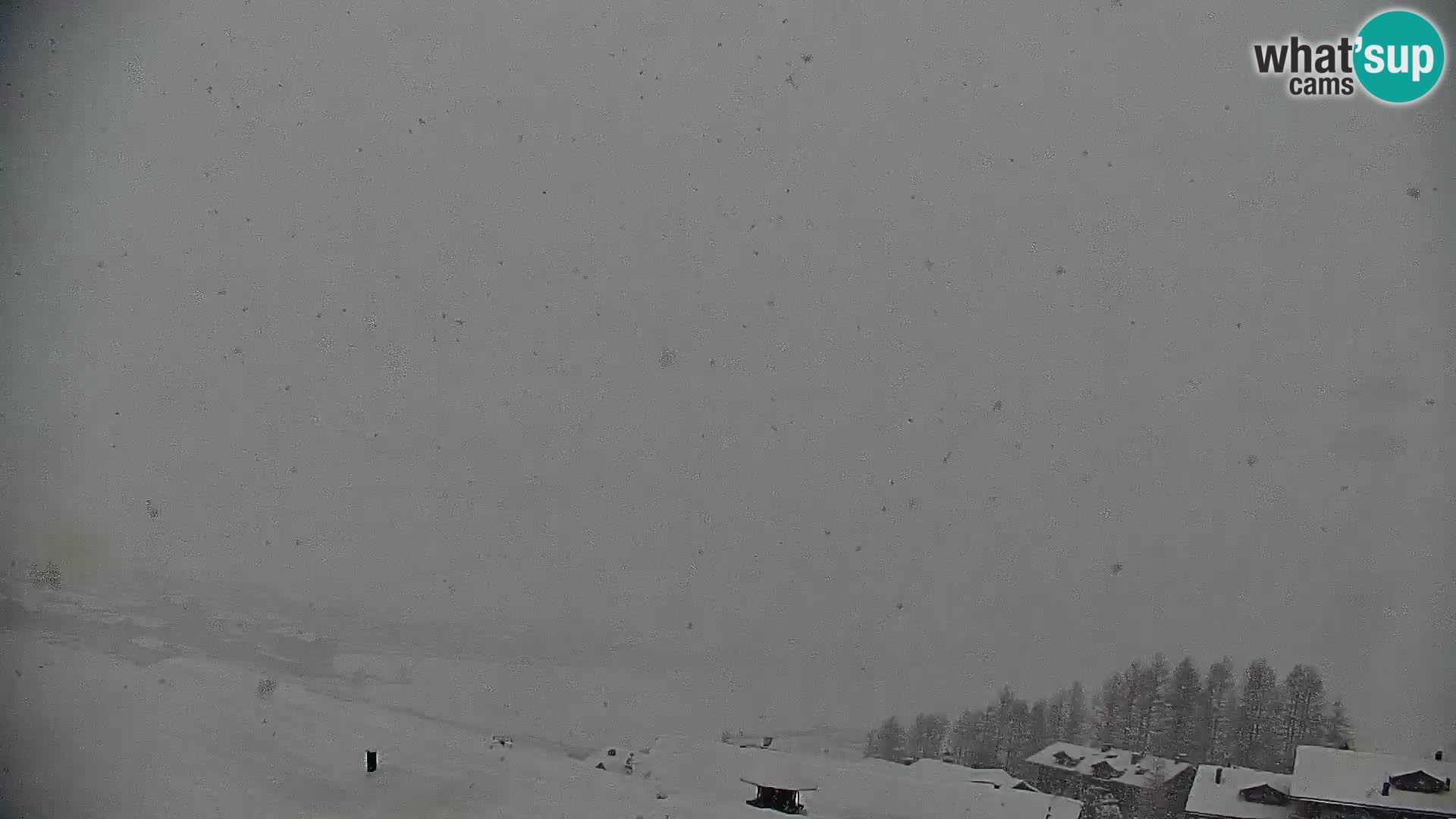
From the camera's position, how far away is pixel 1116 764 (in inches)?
87.0

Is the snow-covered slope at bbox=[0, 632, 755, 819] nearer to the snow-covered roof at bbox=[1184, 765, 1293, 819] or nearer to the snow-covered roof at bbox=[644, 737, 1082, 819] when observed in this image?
the snow-covered roof at bbox=[644, 737, 1082, 819]

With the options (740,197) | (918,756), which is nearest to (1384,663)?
(918,756)

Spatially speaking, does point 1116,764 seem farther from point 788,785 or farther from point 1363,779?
point 788,785

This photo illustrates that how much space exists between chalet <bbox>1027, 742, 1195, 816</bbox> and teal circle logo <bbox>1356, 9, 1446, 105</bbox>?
1416 mm

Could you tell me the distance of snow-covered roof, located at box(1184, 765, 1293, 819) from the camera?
2.17 m

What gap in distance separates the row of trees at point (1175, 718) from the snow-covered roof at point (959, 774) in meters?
0.02

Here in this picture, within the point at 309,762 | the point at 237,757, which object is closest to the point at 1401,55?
the point at 309,762

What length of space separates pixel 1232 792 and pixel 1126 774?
0.67ft

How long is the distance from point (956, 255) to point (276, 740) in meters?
1.81

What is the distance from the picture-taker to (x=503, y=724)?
2.42 metres

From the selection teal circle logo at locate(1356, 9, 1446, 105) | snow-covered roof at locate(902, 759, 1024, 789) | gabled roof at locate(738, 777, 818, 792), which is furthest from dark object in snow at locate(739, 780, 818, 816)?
teal circle logo at locate(1356, 9, 1446, 105)

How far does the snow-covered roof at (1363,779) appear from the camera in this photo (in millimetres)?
2164

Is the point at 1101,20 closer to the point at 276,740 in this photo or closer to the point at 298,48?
the point at 298,48

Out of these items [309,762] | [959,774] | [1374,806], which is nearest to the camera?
[1374,806]
